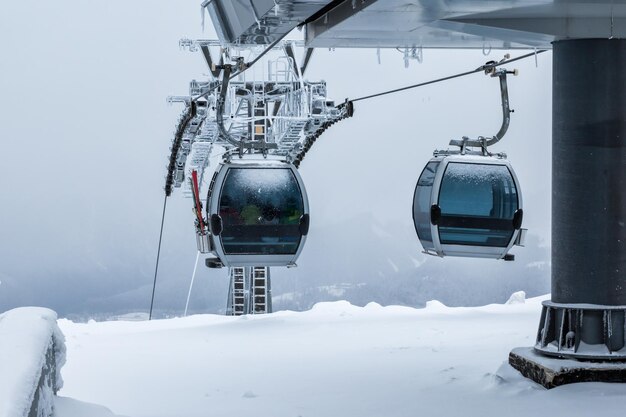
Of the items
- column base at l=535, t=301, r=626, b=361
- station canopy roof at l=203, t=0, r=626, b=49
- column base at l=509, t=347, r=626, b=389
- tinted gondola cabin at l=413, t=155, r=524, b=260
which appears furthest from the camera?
tinted gondola cabin at l=413, t=155, r=524, b=260

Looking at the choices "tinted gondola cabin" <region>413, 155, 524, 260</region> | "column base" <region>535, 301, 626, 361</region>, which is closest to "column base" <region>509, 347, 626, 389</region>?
"column base" <region>535, 301, 626, 361</region>

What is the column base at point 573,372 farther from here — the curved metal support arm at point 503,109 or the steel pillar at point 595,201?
the curved metal support arm at point 503,109

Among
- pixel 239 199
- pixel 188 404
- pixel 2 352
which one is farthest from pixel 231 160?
pixel 2 352

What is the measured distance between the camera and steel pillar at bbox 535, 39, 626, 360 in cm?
904

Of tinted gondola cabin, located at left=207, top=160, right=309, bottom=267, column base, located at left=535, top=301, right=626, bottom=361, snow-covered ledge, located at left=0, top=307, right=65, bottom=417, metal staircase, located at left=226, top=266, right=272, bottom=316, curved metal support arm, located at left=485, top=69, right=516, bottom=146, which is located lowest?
metal staircase, located at left=226, top=266, right=272, bottom=316

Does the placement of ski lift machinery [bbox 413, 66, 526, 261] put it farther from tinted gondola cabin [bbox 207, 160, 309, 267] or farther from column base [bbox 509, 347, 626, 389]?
column base [bbox 509, 347, 626, 389]

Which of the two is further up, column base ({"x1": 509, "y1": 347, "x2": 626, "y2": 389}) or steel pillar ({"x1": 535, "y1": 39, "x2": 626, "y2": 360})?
steel pillar ({"x1": 535, "y1": 39, "x2": 626, "y2": 360})

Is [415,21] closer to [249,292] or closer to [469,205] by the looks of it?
[469,205]

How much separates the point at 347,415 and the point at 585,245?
2.65m

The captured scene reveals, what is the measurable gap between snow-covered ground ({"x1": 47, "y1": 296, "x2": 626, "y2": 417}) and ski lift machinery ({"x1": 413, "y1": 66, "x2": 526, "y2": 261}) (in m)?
1.27

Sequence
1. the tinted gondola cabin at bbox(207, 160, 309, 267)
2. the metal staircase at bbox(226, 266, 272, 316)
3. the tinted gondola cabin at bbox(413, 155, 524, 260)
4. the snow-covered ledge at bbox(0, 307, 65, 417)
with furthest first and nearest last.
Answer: the metal staircase at bbox(226, 266, 272, 316) → the tinted gondola cabin at bbox(207, 160, 309, 267) → the tinted gondola cabin at bbox(413, 155, 524, 260) → the snow-covered ledge at bbox(0, 307, 65, 417)

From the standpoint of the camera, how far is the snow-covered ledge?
4.88 meters

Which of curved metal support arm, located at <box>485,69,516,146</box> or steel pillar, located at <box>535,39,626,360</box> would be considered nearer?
steel pillar, located at <box>535,39,626,360</box>

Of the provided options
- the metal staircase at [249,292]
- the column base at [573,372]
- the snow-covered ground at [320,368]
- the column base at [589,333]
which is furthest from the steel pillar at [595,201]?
the metal staircase at [249,292]
